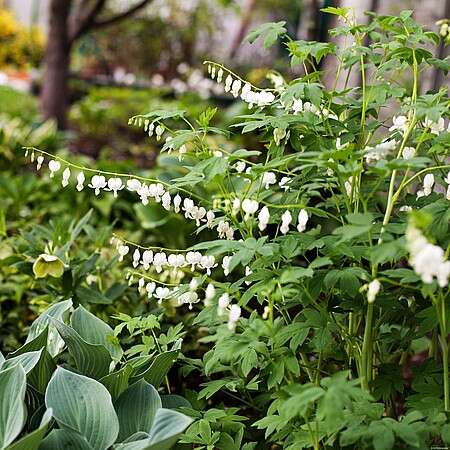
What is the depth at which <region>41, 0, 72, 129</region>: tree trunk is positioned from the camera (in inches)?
221

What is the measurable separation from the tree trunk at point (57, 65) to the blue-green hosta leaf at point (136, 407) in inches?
168

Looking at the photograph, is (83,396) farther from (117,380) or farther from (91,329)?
(91,329)

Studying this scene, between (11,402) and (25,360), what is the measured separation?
19 centimetres

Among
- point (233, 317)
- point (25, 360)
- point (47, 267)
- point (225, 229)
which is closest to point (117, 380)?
point (25, 360)

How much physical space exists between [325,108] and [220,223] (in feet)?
1.17

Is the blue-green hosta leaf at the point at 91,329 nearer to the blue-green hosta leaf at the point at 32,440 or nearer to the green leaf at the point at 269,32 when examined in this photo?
the blue-green hosta leaf at the point at 32,440

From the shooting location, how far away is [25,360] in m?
1.84

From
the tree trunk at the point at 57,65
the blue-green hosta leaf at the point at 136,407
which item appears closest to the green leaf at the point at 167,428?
the blue-green hosta leaf at the point at 136,407

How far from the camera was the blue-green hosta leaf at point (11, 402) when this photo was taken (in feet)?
5.23

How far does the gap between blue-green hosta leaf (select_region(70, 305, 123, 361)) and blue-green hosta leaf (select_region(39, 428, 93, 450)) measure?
0.40 meters

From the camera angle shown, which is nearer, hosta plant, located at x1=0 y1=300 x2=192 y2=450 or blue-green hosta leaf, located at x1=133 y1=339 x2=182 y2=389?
hosta plant, located at x1=0 y1=300 x2=192 y2=450

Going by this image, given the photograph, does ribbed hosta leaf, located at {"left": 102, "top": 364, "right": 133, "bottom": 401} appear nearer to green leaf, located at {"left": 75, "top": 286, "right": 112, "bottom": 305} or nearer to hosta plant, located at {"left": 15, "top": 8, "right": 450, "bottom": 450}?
hosta plant, located at {"left": 15, "top": 8, "right": 450, "bottom": 450}

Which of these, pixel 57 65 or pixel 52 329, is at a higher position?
pixel 57 65

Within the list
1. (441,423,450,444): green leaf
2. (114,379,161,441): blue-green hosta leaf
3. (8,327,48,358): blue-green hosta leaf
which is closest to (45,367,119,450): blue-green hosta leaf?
(114,379,161,441): blue-green hosta leaf
